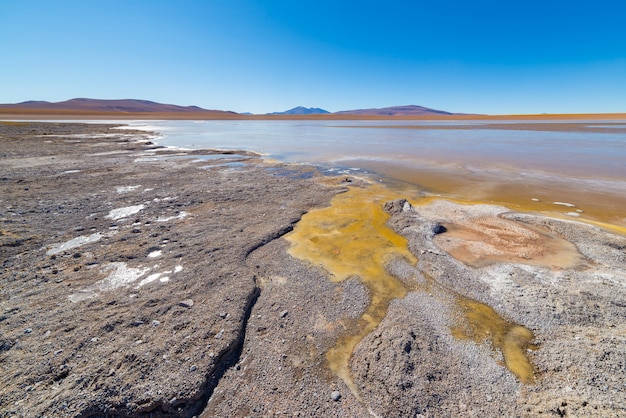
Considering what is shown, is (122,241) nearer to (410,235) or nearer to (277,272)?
(277,272)

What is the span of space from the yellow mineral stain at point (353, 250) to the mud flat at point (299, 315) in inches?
1.7

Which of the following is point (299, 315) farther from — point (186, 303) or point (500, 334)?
point (500, 334)

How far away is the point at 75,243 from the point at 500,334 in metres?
7.72

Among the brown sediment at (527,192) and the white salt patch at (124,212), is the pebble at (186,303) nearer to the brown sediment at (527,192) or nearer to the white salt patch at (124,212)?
the white salt patch at (124,212)

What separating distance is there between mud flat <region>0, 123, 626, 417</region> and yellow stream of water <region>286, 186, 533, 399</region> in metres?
0.04

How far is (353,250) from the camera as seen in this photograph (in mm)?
5750

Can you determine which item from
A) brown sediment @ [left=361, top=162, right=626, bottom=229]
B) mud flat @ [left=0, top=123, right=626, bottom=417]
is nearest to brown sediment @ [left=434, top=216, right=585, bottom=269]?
mud flat @ [left=0, top=123, right=626, bottom=417]

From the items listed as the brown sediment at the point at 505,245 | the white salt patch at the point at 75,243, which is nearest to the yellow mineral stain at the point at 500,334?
the brown sediment at the point at 505,245

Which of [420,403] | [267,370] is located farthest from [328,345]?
[420,403]

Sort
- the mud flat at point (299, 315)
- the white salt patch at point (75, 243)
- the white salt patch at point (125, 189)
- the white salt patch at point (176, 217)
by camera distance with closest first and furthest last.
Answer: the mud flat at point (299, 315)
the white salt patch at point (75, 243)
the white salt patch at point (176, 217)
the white salt patch at point (125, 189)

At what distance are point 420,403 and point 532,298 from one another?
2.80 m

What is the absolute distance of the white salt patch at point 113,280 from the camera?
13.2 ft

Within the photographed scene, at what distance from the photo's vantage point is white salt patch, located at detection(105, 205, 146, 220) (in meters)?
6.95

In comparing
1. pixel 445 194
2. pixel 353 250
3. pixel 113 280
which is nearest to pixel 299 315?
pixel 353 250
